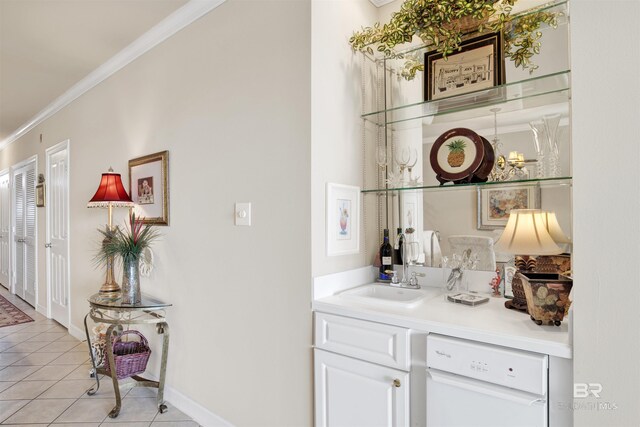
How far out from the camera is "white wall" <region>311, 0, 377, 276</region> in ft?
5.60

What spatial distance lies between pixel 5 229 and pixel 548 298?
27.8ft

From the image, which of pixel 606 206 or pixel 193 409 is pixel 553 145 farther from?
pixel 193 409

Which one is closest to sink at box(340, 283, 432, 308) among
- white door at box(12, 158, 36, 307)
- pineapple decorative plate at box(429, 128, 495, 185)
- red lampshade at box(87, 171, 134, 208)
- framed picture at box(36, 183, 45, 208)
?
pineapple decorative plate at box(429, 128, 495, 185)

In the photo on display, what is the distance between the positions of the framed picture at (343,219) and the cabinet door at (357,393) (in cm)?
52

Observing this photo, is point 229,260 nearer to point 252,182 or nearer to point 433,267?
point 252,182

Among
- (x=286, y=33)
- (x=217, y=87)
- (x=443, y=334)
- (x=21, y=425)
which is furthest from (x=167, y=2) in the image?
(x=21, y=425)

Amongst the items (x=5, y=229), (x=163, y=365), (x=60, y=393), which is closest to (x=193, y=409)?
(x=163, y=365)

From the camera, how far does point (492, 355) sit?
1192 millimetres

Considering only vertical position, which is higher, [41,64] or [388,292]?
[41,64]

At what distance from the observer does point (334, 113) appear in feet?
5.98

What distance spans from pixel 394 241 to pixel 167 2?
201 cm

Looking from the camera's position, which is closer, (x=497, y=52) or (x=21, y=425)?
(x=497, y=52)

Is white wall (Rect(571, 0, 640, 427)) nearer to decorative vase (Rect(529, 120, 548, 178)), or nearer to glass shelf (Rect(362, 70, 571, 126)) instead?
glass shelf (Rect(362, 70, 571, 126))

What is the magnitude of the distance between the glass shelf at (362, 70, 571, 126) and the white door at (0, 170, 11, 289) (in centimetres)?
722
